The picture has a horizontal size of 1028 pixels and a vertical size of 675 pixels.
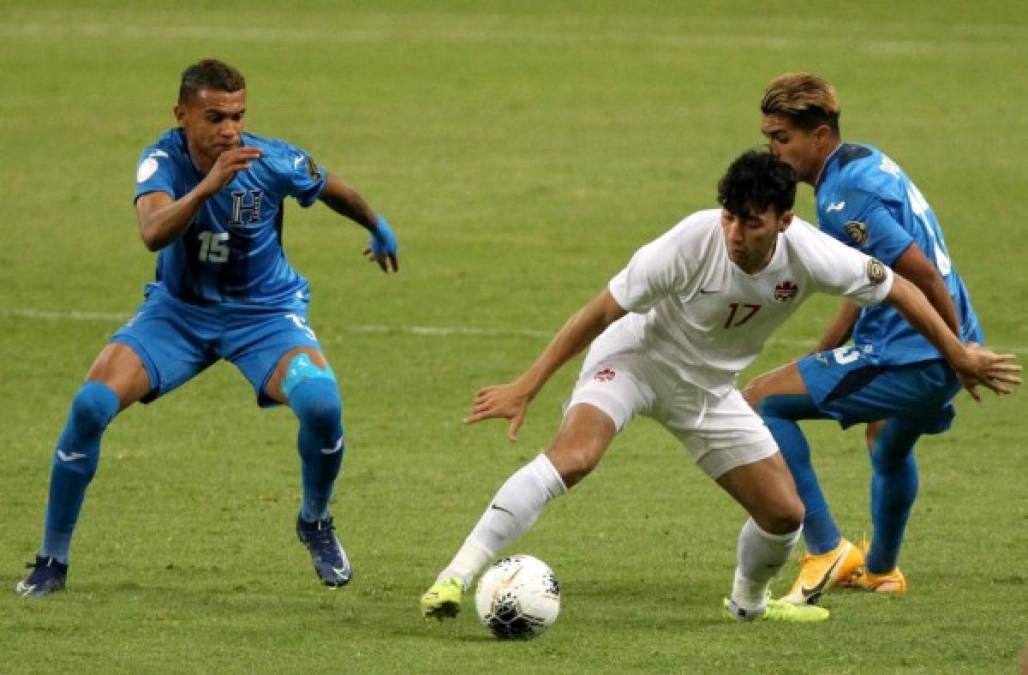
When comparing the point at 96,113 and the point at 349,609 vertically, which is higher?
the point at 349,609

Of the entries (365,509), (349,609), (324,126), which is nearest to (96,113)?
(324,126)

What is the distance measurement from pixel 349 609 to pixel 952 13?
2793 centimetres

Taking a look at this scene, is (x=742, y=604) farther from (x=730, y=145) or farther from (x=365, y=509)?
(x=730, y=145)

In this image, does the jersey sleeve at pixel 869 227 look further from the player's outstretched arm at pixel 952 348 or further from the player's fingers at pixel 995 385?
the player's fingers at pixel 995 385

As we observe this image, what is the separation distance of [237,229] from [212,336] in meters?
0.48

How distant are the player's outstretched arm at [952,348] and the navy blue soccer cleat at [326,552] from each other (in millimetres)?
2713

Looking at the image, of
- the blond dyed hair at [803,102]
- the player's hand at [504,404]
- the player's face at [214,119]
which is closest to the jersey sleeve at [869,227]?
the blond dyed hair at [803,102]

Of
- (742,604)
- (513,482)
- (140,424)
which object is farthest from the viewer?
(140,424)

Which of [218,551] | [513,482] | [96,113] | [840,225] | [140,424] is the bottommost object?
[96,113]

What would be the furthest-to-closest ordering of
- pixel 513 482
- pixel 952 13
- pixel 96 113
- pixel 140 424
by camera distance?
pixel 952 13 → pixel 96 113 → pixel 140 424 → pixel 513 482

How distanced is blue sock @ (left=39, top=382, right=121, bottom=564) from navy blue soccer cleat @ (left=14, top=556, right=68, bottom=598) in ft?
0.11

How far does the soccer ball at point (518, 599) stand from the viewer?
8273 millimetres

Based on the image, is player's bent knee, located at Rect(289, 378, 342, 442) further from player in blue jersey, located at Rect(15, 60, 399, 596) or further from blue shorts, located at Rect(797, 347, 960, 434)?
blue shorts, located at Rect(797, 347, 960, 434)

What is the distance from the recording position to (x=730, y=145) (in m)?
24.7
